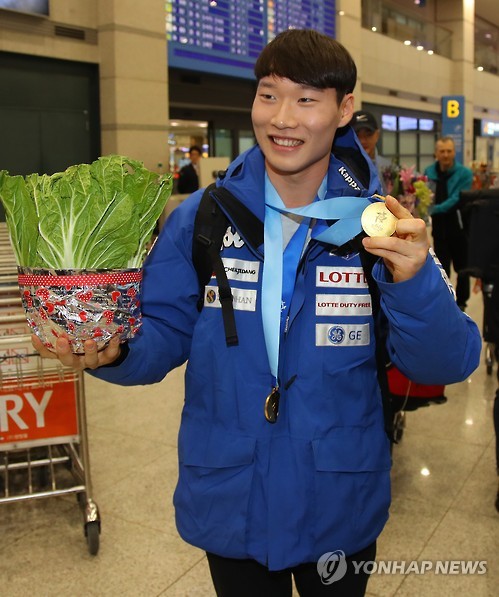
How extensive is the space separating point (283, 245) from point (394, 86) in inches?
735

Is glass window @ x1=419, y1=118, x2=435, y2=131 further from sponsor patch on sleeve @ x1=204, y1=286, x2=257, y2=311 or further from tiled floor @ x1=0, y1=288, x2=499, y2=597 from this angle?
sponsor patch on sleeve @ x1=204, y1=286, x2=257, y2=311

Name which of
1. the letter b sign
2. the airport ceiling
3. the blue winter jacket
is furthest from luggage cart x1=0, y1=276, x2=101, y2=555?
the airport ceiling

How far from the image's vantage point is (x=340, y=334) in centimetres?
146

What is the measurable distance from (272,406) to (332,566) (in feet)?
1.40

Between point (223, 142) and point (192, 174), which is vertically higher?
point (223, 142)

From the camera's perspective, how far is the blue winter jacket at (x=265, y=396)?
1.44 m

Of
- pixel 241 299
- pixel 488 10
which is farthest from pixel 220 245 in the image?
pixel 488 10

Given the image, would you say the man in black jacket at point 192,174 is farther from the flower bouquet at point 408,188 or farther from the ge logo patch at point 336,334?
the ge logo patch at point 336,334

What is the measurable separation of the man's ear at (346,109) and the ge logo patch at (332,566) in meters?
0.99

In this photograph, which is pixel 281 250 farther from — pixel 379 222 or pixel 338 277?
pixel 379 222

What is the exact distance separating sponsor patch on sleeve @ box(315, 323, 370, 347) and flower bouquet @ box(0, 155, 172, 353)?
416 mm

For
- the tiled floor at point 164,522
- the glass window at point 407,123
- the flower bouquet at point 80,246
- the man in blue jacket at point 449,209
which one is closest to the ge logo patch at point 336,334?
the flower bouquet at point 80,246

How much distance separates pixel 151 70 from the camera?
33.5 ft

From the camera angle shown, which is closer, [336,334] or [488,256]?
[336,334]
